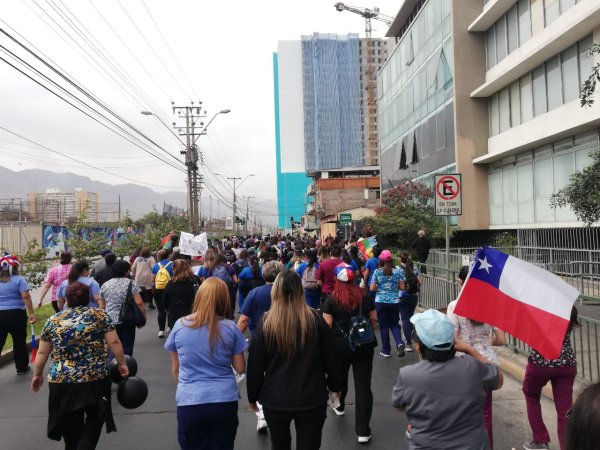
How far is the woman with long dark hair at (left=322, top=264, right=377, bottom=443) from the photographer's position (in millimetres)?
5098

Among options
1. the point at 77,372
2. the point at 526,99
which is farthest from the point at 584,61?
the point at 77,372

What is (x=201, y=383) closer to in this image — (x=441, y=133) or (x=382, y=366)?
(x=382, y=366)

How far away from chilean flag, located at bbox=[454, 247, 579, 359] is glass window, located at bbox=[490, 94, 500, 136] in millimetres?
22255

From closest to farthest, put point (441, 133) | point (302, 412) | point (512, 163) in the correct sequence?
point (302, 412)
point (512, 163)
point (441, 133)

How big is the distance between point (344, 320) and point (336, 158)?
482 ft

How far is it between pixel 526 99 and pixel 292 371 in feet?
69.4

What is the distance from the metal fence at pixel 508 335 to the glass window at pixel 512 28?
1400 cm

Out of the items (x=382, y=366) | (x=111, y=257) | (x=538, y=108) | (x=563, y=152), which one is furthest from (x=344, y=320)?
(x=538, y=108)

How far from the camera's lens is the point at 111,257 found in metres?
8.23

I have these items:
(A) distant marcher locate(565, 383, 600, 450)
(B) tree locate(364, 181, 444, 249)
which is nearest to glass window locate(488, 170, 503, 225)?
(B) tree locate(364, 181, 444, 249)

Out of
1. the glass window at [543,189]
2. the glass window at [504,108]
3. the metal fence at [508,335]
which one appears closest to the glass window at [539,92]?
the glass window at [543,189]

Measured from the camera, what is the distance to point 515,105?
2238 cm

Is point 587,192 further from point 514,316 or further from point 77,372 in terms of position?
point 77,372

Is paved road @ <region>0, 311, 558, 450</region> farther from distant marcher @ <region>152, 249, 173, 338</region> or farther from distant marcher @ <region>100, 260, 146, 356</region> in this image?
distant marcher @ <region>152, 249, 173, 338</region>
